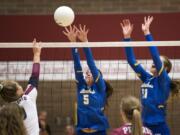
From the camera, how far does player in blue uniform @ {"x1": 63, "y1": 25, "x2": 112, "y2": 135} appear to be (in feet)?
21.0

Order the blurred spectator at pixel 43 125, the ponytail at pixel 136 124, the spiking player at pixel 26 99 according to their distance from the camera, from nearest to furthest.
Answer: the ponytail at pixel 136 124 → the spiking player at pixel 26 99 → the blurred spectator at pixel 43 125

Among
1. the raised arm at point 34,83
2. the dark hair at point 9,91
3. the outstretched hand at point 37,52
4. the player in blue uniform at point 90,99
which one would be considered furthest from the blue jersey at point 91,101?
the dark hair at point 9,91

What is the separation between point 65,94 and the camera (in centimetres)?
980

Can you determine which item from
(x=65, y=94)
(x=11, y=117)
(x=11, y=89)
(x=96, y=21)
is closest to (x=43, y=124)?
(x=65, y=94)

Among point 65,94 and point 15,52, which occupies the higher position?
point 15,52

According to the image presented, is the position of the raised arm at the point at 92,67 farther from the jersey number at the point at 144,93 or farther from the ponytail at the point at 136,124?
the ponytail at the point at 136,124

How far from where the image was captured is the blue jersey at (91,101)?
21.0 feet

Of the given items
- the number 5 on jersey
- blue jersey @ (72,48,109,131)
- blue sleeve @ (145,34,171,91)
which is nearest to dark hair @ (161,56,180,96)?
blue sleeve @ (145,34,171,91)

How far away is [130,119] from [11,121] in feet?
4.21

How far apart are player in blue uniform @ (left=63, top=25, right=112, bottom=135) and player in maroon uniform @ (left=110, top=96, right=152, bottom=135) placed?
1690mm

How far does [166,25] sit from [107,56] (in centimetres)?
133

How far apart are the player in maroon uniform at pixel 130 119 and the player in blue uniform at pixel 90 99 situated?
5.55 feet

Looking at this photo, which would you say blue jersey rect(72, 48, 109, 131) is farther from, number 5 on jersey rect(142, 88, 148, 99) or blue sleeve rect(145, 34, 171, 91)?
blue sleeve rect(145, 34, 171, 91)

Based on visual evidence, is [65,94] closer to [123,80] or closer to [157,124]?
[123,80]
